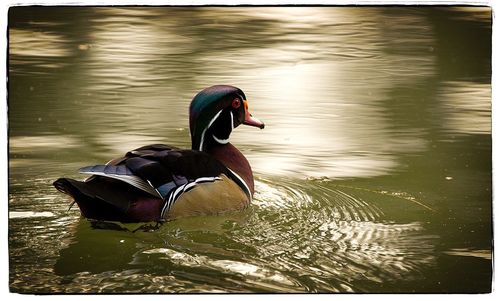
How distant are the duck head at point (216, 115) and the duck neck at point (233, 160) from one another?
26 mm

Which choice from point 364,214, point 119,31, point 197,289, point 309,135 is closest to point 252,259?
point 197,289

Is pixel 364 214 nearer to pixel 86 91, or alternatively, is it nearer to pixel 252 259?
pixel 252 259

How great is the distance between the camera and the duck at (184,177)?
3906 millimetres

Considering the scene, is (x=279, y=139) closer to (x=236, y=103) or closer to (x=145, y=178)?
(x=236, y=103)

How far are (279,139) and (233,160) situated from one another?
336 millimetres

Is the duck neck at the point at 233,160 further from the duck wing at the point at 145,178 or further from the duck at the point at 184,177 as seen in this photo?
the duck wing at the point at 145,178

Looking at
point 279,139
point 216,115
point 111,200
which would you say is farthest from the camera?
point 279,139

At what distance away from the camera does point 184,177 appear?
4051 mm

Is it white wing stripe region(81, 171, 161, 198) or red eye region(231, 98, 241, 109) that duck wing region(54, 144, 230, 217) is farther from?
red eye region(231, 98, 241, 109)

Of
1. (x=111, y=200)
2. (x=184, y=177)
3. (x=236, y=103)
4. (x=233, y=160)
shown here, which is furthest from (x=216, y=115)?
(x=111, y=200)

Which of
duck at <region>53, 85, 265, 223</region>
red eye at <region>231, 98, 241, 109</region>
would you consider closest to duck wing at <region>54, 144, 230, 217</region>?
duck at <region>53, 85, 265, 223</region>

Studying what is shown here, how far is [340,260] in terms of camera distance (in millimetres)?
3785

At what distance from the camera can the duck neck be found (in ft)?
14.1

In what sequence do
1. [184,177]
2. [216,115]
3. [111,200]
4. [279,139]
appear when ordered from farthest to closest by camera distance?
[279,139]
[216,115]
[184,177]
[111,200]
